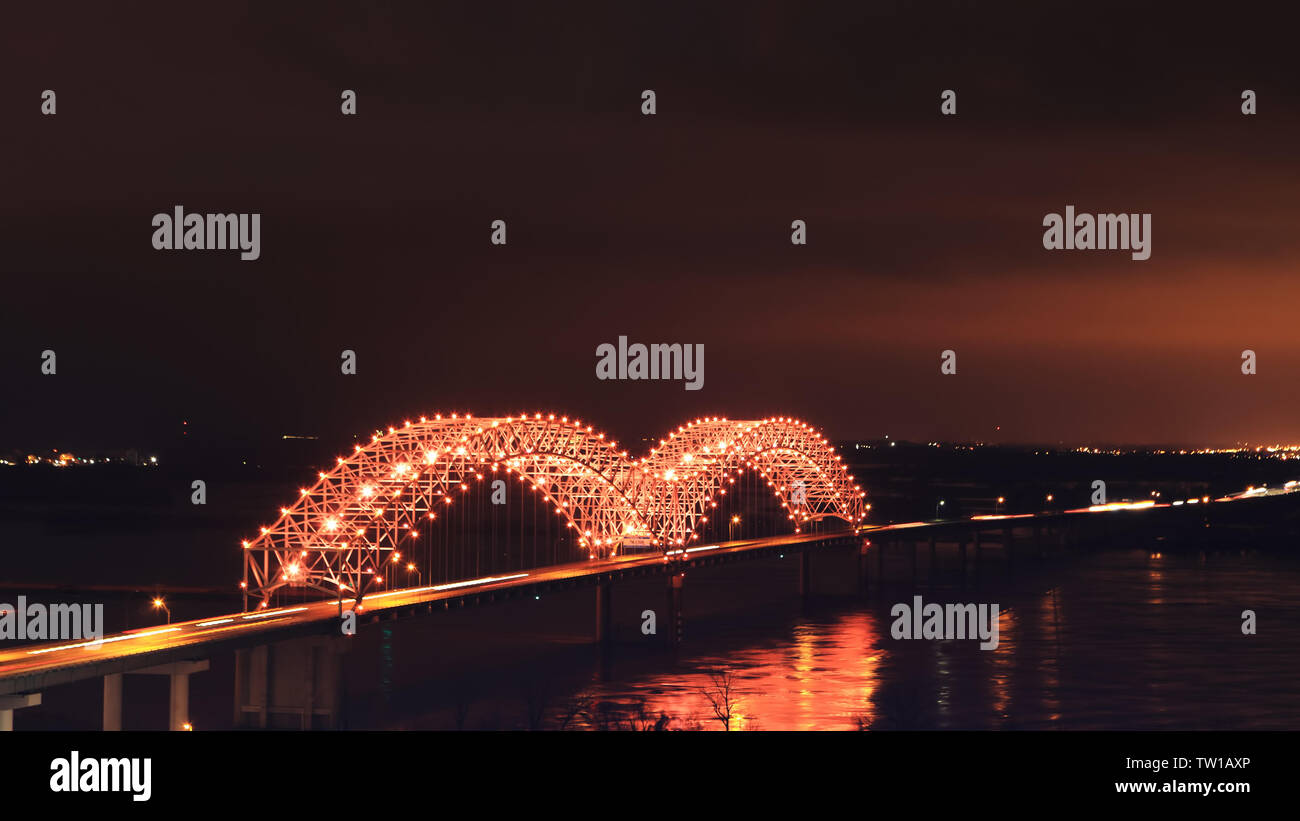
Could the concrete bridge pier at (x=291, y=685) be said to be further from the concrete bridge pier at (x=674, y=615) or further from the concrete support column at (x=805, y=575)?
the concrete support column at (x=805, y=575)

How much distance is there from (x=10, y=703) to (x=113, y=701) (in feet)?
19.8

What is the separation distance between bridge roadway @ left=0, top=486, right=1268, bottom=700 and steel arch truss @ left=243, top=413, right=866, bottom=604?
2334mm

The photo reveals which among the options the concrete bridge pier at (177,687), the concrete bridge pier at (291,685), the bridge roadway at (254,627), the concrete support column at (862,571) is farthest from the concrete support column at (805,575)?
the concrete bridge pier at (177,687)

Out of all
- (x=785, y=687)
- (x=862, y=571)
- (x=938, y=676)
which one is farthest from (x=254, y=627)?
(x=862, y=571)

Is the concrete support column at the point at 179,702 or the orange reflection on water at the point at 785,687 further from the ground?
the concrete support column at the point at 179,702

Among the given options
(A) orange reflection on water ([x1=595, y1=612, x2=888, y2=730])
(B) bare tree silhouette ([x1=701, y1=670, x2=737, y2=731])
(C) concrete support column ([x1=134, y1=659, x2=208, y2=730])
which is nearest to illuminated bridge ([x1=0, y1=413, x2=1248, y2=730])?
(C) concrete support column ([x1=134, y1=659, x2=208, y2=730])

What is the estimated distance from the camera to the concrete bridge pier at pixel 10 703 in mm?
50062

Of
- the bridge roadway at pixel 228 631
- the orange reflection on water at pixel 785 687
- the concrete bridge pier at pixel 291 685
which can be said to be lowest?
the orange reflection on water at pixel 785 687

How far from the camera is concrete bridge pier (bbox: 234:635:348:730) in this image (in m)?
66.6

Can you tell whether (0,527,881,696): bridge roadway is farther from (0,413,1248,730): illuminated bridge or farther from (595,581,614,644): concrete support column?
(595,581,614,644): concrete support column

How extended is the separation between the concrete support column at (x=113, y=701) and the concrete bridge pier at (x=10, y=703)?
15.2 ft

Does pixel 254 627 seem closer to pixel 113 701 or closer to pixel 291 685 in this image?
pixel 291 685
